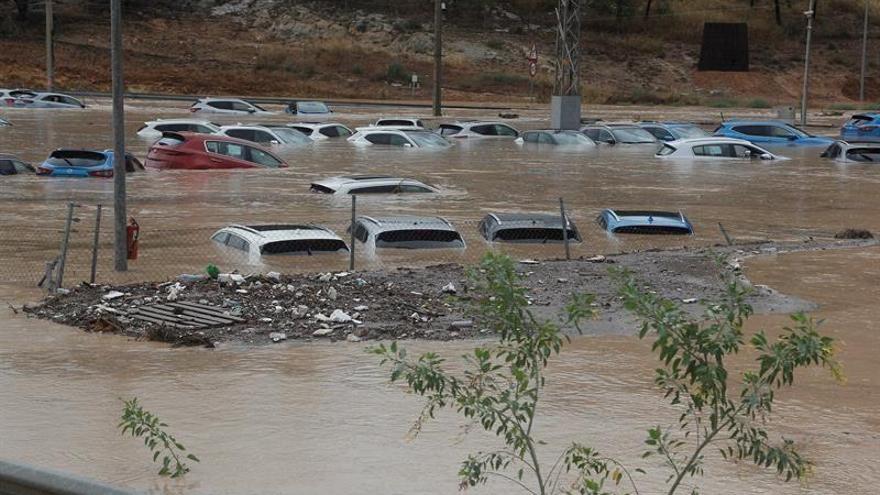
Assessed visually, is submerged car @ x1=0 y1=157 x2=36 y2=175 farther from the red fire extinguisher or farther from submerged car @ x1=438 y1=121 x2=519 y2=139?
submerged car @ x1=438 y1=121 x2=519 y2=139

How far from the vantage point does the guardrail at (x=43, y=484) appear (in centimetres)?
477

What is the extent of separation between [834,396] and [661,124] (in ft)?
131

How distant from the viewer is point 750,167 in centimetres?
4350

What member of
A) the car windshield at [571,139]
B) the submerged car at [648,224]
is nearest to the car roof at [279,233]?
the submerged car at [648,224]

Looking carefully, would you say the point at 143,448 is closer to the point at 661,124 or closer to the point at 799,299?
the point at 799,299

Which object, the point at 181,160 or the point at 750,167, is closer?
the point at 181,160

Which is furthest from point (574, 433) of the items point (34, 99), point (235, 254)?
point (34, 99)

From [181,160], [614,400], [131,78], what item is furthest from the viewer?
[131,78]

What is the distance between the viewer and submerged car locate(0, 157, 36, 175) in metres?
36.0

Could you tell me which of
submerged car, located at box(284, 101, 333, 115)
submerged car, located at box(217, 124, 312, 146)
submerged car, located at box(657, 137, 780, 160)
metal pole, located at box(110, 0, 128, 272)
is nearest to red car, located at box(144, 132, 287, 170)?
submerged car, located at box(217, 124, 312, 146)

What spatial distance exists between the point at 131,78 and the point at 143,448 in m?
74.1

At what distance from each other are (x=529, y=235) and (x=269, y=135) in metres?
24.1

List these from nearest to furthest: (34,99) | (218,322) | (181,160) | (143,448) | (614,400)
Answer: (143,448) < (614,400) < (218,322) < (181,160) < (34,99)

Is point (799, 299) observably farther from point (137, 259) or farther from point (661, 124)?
point (661, 124)
